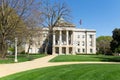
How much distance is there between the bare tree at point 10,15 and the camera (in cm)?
3278

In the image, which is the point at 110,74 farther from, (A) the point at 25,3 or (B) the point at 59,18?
(B) the point at 59,18

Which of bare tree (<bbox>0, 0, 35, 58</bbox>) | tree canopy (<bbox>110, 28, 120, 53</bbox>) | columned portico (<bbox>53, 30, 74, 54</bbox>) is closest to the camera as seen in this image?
bare tree (<bbox>0, 0, 35, 58</bbox>)

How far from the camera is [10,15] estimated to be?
110ft

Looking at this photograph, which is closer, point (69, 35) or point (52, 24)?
point (52, 24)

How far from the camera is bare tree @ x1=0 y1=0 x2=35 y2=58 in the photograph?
32.8 meters

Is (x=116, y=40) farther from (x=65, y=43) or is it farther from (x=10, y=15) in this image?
(x=10, y=15)

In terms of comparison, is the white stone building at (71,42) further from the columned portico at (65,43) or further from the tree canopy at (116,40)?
the tree canopy at (116,40)

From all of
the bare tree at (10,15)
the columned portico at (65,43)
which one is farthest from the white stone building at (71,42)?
the bare tree at (10,15)

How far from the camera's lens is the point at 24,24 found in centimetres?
3447

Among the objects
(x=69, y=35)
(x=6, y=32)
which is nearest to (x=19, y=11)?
(x=6, y=32)

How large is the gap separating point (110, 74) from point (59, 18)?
47126mm

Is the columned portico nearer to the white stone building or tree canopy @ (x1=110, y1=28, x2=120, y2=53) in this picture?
the white stone building

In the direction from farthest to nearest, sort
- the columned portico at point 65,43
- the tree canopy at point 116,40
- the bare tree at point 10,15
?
the columned portico at point 65,43 → the tree canopy at point 116,40 → the bare tree at point 10,15

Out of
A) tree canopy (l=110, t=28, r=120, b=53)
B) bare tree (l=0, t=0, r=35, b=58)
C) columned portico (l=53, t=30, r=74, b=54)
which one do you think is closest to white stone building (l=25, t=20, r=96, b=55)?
columned portico (l=53, t=30, r=74, b=54)
